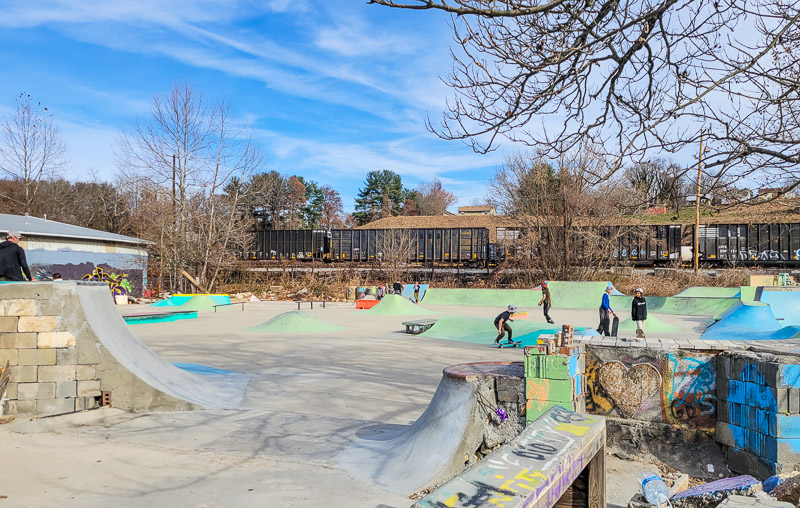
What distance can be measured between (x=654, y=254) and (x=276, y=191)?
48426 mm

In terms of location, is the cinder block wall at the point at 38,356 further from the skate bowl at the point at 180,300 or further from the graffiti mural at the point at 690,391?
the skate bowl at the point at 180,300

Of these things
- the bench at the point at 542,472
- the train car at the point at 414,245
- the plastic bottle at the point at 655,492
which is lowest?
the plastic bottle at the point at 655,492

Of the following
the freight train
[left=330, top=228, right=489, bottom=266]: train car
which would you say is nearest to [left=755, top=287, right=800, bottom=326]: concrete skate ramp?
the freight train

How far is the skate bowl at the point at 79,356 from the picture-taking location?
21.6ft

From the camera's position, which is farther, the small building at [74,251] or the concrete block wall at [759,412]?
the small building at [74,251]

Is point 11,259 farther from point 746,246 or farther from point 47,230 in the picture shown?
point 746,246

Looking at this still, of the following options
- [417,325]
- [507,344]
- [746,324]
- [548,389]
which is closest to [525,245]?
[746,324]

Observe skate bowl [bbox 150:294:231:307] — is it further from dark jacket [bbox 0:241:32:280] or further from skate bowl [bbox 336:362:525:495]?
skate bowl [bbox 336:362:525:495]

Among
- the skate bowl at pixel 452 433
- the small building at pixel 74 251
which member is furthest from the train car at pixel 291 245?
the skate bowl at pixel 452 433

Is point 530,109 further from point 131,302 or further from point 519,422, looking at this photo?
point 131,302

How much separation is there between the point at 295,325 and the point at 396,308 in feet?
23.1

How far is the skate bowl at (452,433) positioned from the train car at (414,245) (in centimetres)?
3005

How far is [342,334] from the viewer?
629 inches

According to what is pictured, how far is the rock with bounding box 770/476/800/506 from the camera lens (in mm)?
3292
